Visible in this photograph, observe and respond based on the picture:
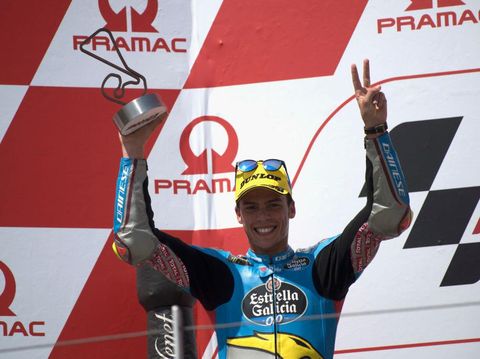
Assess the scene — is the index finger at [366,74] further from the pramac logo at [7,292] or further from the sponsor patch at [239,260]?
the pramac logo at [7,292]

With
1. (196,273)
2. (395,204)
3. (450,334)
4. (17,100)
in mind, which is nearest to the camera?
(395,204)

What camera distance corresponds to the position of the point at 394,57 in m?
2.81

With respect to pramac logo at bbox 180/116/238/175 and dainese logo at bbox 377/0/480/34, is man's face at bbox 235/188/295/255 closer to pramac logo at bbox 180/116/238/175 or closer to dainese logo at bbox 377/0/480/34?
pramac logo at bbox 180/116/238/175

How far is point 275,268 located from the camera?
7.11ft

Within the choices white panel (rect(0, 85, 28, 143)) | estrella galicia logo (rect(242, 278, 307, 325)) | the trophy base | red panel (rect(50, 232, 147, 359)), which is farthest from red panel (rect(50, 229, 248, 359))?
the trophy base

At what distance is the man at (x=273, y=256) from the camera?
203 cm

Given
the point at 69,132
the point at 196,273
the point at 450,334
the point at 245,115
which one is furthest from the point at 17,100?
the point at 450,334

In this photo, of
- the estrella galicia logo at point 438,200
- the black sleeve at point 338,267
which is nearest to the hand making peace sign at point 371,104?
the black sleeve at point 338,267

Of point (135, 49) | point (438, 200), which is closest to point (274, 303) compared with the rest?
point (438, 200)

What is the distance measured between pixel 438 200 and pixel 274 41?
663mm

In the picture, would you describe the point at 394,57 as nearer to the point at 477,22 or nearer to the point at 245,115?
the point at 477,22

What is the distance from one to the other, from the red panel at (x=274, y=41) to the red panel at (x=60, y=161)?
31 centimetres

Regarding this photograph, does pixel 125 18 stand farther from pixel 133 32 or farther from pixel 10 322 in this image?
pixel 10 322

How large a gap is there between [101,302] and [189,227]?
0.33m
